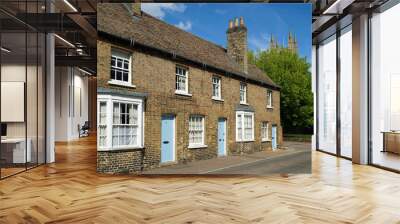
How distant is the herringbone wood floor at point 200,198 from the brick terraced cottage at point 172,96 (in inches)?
19.0

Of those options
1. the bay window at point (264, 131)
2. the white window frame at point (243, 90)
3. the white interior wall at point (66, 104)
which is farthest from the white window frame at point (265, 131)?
the white interior wall at point (66, 104)

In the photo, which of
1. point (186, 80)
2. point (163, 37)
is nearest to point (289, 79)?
point (186, 80)

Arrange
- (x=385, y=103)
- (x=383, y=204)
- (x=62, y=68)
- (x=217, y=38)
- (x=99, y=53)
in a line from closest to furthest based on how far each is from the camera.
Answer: (x=383, y=204) < (x=99, y=53) < (x=217, y=38) < (x=385, y=103) < (x=62, y=68)

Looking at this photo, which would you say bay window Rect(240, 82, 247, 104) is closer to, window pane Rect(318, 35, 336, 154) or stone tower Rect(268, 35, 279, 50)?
stone tower Rect(268, 35, 279, 50)

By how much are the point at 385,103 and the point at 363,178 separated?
1.70 m

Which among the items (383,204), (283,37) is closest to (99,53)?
(283,37)

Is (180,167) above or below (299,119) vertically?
below

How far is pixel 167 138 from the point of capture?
5449 millimetres

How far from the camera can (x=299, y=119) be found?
5.83 m

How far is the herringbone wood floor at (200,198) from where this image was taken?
137 inches

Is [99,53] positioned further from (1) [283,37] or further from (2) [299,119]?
(2) [299,119]

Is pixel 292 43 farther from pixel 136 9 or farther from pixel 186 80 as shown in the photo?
pixel 136 9

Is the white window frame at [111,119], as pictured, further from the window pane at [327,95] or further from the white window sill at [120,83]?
the window pane at [327,95]

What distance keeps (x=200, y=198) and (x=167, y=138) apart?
1431 mm
